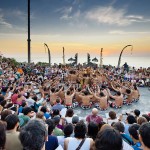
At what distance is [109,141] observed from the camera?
8.63 ft

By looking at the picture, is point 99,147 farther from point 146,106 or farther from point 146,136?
point 146,106

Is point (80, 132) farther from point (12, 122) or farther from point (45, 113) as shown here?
point (45, 113)

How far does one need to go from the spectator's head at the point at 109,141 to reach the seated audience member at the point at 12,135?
1.57 m

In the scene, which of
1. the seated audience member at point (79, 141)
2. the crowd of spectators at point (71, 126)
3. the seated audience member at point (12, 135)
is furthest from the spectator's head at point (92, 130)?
the seated audience member at point (12, 135)

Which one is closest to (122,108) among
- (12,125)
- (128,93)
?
(128,93)

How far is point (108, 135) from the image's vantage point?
105 inches

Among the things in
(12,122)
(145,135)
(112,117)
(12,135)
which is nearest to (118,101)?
(112,117)

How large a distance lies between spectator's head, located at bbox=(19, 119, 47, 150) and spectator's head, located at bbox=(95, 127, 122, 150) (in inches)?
26.3

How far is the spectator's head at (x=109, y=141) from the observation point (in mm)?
2621

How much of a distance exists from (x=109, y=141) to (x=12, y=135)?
189 centimetres

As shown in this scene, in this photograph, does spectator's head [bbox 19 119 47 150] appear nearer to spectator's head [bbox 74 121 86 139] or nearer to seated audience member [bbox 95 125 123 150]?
seated audience member [bbox 95 125 123 150]

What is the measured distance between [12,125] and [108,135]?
1.96m

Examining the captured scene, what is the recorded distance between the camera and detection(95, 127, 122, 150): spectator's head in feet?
8.60

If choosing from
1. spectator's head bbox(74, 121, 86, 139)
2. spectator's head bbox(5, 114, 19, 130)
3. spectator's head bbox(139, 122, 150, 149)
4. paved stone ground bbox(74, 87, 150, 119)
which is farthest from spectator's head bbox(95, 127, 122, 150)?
paved stone ground bbox(74, 87, 150, 119)
